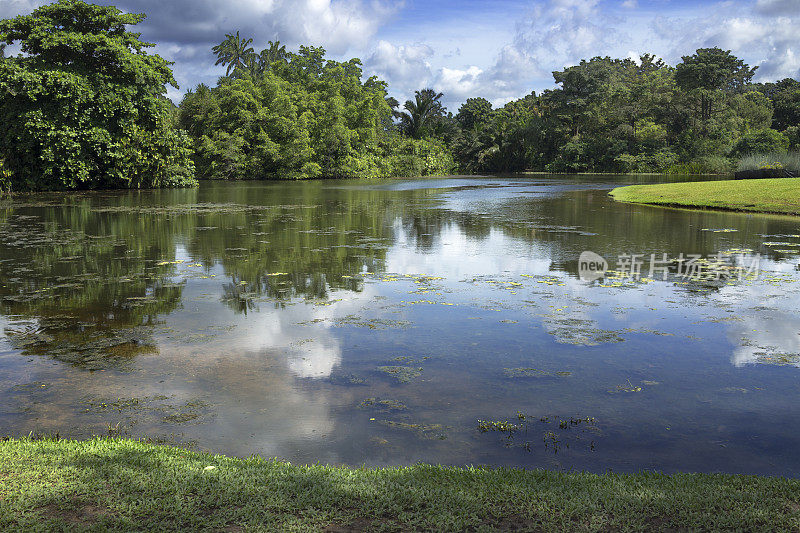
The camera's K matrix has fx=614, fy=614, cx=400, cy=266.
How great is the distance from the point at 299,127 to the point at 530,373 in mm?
53298

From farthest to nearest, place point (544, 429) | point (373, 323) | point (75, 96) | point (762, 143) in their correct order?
1. point (762, 143)
2. point (75, 96)
3. point (373, 323)
4. point (544, 429)

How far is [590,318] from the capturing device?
275 inches

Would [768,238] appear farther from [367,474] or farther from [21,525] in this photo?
[21,525]

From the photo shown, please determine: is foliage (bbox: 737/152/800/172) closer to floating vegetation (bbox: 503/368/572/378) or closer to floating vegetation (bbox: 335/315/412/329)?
floating vegetation (bbox: 335/315/412/329)

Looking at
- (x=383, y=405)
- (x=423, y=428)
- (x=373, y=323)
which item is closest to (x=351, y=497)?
(x=423, y=428)

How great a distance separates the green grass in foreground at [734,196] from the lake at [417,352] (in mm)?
8137

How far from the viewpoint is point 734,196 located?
21.2 meters

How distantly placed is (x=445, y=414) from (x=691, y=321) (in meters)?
3.83

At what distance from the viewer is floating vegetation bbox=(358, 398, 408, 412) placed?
4.52 metres

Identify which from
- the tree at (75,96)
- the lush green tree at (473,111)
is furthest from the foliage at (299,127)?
the lush green tree at (473,111)

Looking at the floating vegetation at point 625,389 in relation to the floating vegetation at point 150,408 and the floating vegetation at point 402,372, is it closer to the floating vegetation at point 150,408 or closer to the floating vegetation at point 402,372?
the floating vegetation at point 402,372

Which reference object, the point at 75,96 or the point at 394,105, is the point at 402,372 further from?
the point at 394,105

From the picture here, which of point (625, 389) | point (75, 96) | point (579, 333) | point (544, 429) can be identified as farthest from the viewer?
point (75, 96)

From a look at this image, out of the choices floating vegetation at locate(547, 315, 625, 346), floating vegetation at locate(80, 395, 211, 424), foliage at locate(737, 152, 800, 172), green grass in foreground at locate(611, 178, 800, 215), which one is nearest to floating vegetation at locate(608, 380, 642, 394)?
floating vegetation at locate(547, 315, 625, 346)
